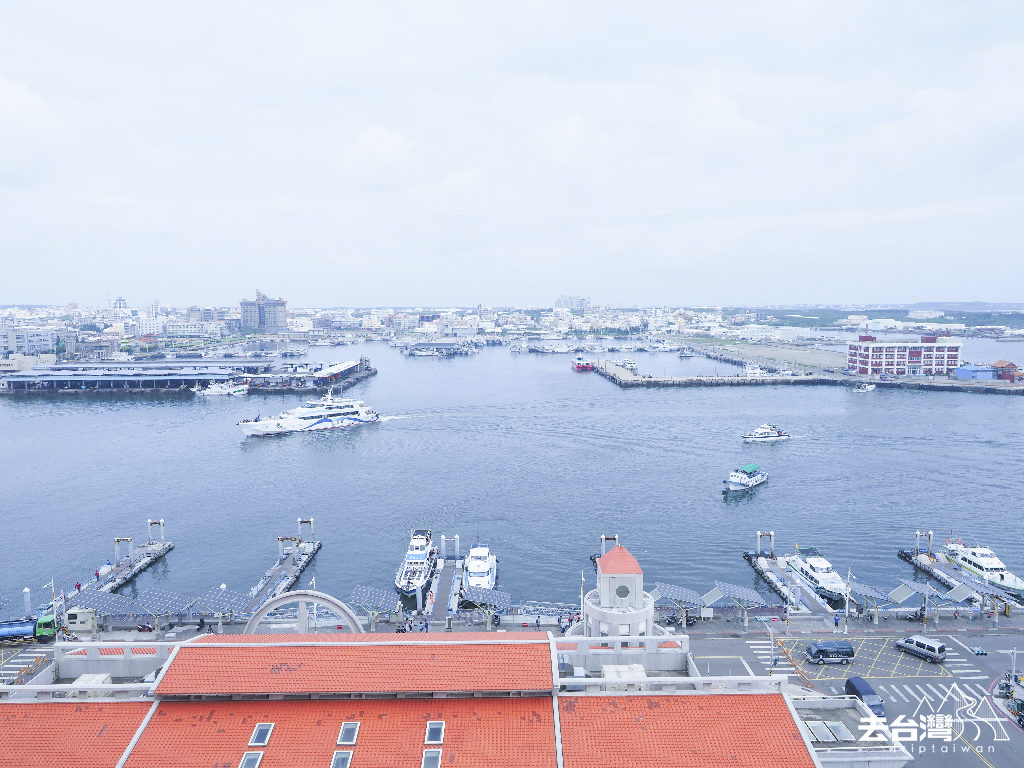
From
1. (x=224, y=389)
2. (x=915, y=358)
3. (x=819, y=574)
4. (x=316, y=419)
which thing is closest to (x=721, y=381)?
(x=915, y=358)

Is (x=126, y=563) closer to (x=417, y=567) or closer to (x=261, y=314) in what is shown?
(x=417, y=567)

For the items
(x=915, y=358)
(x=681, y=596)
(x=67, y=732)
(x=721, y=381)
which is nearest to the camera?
(x=67, y=732)

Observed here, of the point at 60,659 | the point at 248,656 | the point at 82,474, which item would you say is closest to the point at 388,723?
the point at 248,656

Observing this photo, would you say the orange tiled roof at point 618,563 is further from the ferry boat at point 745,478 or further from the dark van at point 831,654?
the ferry boat at point 745,478

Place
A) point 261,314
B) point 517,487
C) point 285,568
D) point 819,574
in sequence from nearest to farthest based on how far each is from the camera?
point 819,574, point 285,568, point 517,487, point 261,314

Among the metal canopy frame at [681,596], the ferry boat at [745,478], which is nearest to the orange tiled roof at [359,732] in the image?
the metal canopy frame at [681,596]
